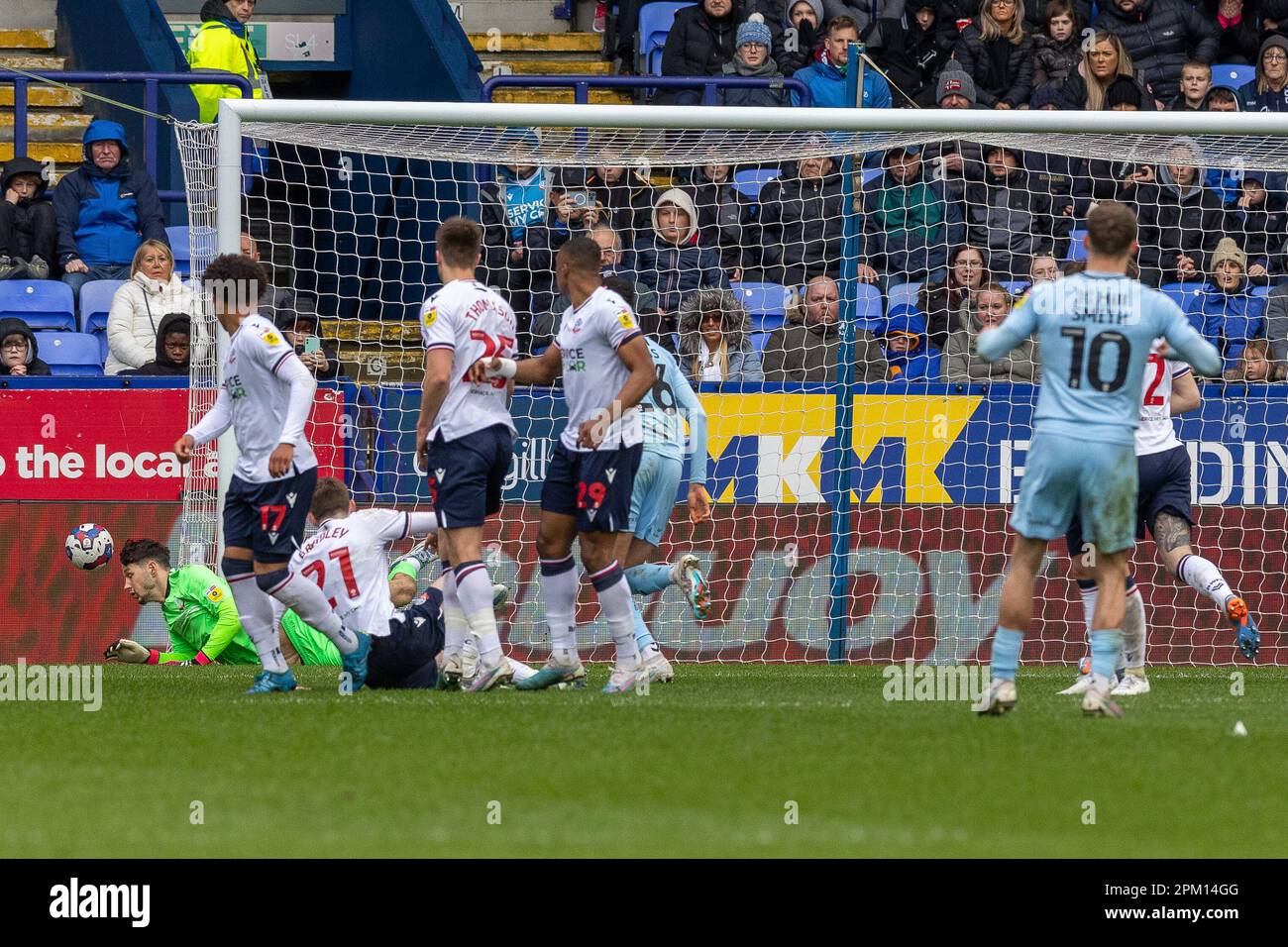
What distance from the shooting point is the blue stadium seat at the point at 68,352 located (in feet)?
45.8

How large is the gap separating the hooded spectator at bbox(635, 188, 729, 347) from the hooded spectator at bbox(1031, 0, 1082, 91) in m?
4.70

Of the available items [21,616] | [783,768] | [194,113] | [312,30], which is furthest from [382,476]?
[312,30]

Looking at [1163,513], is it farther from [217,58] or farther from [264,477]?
[217,58]

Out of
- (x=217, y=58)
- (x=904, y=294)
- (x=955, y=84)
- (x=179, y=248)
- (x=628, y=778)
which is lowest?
(x=628, y=778)

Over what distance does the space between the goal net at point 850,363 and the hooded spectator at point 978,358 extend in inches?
0.9

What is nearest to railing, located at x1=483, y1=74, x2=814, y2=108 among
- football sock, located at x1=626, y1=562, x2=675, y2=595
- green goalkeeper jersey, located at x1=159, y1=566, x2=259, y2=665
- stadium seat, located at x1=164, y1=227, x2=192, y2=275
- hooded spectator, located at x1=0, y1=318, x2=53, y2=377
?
stadium seat, located at x1=164, y1=227, x2=192, y2=275

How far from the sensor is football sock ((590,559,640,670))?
9336 mm

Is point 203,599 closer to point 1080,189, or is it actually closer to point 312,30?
point 1080,189

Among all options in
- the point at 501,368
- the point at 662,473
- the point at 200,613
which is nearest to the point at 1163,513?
the point at 662,473

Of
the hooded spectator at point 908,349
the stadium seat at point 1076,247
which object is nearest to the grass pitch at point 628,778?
the hooded spectator at point 908,349

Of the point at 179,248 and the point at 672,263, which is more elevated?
the point at 179,248

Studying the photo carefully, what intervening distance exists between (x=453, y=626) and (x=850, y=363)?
4.11m

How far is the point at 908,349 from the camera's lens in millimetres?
13219

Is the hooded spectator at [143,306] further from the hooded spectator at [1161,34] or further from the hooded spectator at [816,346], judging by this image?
the hooded spectator at [1161,34]
